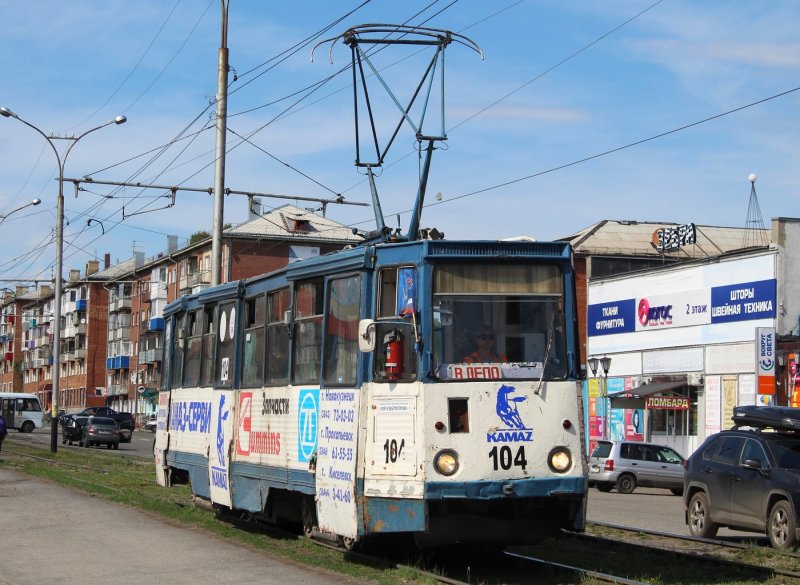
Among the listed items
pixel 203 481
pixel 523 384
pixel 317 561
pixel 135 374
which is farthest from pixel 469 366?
pixel 135 374

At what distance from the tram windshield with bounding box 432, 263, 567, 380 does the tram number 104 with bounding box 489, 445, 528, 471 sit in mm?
674

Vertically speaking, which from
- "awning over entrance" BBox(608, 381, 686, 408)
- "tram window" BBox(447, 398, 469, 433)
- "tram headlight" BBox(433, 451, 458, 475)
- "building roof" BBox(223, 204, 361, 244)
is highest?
"building roof" BBox(223, 204, 361, 244)

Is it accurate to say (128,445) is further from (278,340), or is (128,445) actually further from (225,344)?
(278,340)

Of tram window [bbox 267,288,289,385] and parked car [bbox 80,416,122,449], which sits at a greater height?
tram window [bbox 267,288,289,385]

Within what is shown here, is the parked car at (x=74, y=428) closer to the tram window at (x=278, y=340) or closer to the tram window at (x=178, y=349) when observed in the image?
the tram window at (x=178, y=349)

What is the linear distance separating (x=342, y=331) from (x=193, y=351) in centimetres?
634

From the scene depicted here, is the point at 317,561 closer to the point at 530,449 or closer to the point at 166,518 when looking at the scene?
the point at 530,449

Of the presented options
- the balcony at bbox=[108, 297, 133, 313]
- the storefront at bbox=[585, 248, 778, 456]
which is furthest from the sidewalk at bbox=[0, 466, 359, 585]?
the balcony at bbox=[108, 297, 133, 313]

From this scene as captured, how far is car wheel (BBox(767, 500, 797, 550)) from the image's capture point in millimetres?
15023

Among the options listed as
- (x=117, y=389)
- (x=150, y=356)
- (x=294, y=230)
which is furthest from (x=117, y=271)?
(x=294, y=230)

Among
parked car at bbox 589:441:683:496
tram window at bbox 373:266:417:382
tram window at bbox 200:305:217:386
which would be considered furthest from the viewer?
parked car at bbox 589:441:683:496

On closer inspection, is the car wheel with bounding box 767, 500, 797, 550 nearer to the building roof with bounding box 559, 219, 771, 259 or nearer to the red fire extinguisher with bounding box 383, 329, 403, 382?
the red fire extinguisher with bounding box 383, 329, 403, 382

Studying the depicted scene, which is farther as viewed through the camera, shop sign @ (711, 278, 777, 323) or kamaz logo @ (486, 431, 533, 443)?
shop sign @ (711, 278, 777, 323)

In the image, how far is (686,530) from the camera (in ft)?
62.2
